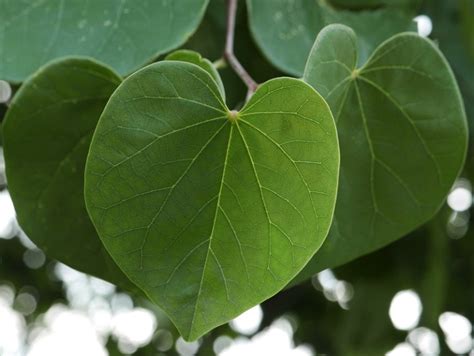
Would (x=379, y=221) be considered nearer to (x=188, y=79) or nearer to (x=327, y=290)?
(x=188, y=79)

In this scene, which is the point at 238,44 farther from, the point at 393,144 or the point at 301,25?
the point at 393,144

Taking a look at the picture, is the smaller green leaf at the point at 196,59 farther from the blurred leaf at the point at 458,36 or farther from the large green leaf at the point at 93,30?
the blurred leaf at the point at 458,36

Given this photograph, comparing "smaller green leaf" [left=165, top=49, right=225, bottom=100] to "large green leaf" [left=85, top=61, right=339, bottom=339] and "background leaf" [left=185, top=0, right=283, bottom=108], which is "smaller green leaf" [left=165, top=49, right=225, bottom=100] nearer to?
"large green leaf" [left=85, top=61, right=339, bottom=339]

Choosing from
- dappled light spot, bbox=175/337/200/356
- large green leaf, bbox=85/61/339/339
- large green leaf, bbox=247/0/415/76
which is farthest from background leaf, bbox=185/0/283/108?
dappled light spot, bbox=175/337/200/356

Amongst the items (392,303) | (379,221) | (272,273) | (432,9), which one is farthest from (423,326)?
(272,273)

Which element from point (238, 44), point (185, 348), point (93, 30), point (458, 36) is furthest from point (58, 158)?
point (185, 348)

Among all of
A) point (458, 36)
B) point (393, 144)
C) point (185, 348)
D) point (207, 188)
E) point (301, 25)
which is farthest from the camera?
point (185, 348)
